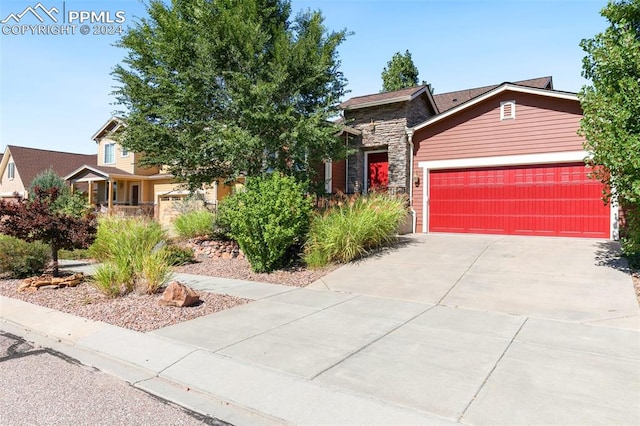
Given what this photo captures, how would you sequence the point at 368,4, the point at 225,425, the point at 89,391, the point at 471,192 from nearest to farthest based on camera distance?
1. the point at 225,425
2. the point at 89,391
3. the point at 368,4
4. the point at 471,192

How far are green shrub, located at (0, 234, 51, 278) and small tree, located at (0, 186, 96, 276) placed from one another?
855 mm

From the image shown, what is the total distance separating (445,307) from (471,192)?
7.87 metres

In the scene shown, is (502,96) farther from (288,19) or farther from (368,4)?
(288,19)

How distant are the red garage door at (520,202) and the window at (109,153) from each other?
75.5ft

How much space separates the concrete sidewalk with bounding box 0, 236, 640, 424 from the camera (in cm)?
330

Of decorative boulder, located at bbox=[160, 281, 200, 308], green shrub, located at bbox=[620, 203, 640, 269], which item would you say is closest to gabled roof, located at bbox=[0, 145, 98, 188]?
decorative boulder, located at bbox=[160, 281, 200, 308]

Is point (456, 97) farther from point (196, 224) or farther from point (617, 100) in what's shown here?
point (196, 224)

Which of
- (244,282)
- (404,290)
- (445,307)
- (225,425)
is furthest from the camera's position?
(244,282)

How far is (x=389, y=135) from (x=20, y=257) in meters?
11.9

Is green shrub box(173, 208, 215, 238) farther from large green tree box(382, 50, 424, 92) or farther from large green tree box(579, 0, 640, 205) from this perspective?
large green tree box(382, 50, 424, 92)

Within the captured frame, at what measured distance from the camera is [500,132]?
42.2 ft

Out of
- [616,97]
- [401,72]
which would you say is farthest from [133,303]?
[401,72]

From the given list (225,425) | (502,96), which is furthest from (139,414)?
(502,96)

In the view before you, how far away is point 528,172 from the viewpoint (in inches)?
484
